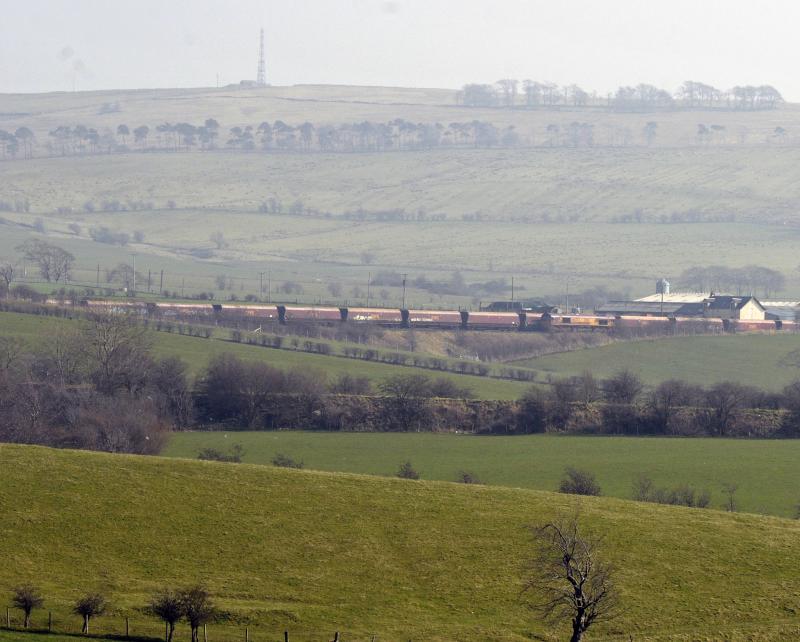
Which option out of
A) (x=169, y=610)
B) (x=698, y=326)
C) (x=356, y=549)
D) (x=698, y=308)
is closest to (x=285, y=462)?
(x=356, y=549)

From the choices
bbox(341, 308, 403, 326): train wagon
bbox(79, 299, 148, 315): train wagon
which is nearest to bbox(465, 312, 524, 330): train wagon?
bbox(341, 308, 403, 326): train wagon

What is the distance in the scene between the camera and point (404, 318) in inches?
3834

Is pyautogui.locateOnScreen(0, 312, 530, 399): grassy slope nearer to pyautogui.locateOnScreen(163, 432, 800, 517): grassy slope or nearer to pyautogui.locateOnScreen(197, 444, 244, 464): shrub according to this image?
pyautogui.locateOnScreen(163, 432, 800, 517): grassy slope

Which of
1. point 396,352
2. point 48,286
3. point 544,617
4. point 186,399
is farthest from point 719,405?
point 48,286

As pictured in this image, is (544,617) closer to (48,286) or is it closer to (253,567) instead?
(253,567)

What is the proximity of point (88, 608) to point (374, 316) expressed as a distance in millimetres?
72543

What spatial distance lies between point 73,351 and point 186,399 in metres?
11.8

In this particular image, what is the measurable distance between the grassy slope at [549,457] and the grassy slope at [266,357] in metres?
11.5

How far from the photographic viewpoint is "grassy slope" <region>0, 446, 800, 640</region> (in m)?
27.5

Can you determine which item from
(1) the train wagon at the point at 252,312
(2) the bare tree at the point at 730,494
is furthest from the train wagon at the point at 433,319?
(2) the bare tree at the point at 730,494

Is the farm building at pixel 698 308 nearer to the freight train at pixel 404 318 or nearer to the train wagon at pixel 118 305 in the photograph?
the freight train at pixel 404 318

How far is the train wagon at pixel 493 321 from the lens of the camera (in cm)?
9888

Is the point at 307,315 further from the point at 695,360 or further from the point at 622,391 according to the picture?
the point at 622,391

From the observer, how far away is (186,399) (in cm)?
5709
